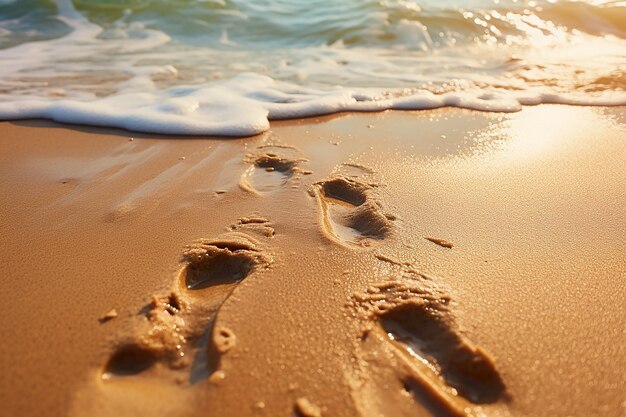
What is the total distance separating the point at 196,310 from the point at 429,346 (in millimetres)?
619

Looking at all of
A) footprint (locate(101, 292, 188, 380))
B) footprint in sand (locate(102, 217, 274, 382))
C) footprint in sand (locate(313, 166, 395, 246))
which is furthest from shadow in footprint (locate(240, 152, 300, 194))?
footprint (locate(101, 292, 188, 380))

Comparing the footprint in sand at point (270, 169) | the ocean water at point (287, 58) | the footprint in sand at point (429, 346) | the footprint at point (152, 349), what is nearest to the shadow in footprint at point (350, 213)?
the footprint in sand at point (270, 169)

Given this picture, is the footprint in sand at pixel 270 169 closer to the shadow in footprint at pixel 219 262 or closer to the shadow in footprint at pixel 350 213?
the shadow in footprint at pixel 350 213

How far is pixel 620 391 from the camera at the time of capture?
3.36 ft

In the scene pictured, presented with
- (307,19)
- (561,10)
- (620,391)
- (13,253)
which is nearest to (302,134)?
(13,253)

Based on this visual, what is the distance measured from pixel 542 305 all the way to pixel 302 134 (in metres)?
1.66

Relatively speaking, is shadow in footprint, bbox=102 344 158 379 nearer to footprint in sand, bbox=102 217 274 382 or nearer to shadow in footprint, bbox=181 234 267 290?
footprint in sand, bbox=102 217 274 382

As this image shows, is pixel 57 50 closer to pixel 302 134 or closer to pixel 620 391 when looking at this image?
pixel 302 134

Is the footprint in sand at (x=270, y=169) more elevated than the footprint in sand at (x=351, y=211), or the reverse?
the footprint in sand at (x=351, y=211)

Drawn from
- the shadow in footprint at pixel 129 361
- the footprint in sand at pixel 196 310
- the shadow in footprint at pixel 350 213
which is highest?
the shadow in footprint at pixel 350 213

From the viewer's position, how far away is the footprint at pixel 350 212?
1.59m

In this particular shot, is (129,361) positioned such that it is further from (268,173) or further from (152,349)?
(268,173)

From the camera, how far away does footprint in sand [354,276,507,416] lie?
1004mm

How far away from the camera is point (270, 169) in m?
2.16
